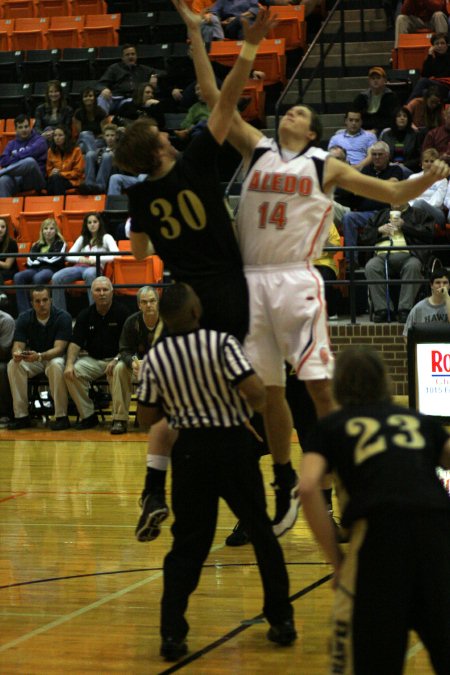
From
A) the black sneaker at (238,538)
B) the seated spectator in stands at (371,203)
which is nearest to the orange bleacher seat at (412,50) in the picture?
the seated spectator in stands at (371,203)

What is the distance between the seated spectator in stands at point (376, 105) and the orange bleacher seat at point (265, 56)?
166cm

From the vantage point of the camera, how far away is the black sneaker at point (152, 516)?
5098mm

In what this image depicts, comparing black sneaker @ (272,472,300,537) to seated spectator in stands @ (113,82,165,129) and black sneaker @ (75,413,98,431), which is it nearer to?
black sneaker @ (75,413,98,431)

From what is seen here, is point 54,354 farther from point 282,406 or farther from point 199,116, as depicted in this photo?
point 282,406

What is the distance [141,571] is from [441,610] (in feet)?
10.9

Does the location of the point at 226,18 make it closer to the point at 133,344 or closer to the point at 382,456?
the point at 133,344

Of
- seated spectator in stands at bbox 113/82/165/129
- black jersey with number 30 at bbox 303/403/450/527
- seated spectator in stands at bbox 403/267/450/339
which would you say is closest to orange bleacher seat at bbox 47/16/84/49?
seated spectator in stands at bbox 113/82/165/129

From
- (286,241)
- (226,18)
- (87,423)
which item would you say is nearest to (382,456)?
(286,241)

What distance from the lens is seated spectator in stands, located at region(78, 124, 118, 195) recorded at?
15727 mm

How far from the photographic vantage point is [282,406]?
5703 mm

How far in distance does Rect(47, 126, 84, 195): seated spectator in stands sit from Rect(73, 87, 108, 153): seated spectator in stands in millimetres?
176

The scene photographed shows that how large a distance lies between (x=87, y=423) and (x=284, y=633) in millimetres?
7341

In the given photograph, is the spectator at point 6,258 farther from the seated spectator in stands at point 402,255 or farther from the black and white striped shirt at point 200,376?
the black and white striped shirt at point 200,376

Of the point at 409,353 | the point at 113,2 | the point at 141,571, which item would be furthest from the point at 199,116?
the point at 141,571
